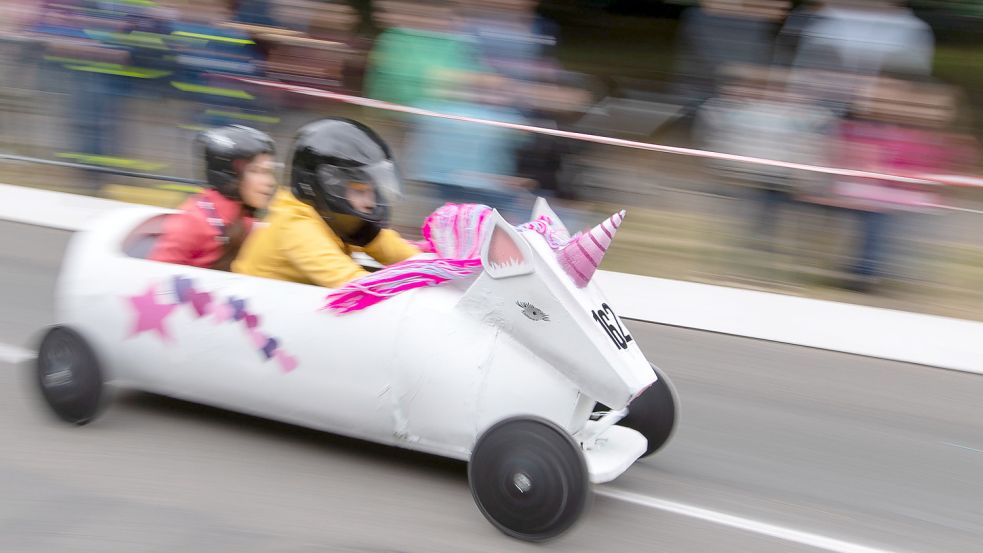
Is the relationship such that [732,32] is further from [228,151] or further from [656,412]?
[228,151]

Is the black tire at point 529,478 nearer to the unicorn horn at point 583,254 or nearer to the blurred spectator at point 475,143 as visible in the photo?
the unicorn horn at point 583,254

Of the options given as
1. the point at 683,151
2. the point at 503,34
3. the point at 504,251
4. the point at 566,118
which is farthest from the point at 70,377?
the point at 683,151

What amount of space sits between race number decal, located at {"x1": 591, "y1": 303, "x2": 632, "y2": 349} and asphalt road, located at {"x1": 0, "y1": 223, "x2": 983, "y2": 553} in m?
0.64

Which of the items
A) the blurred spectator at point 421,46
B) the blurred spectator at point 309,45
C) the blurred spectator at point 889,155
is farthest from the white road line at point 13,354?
the blurred spectator at point 889,155

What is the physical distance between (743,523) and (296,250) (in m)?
1.96

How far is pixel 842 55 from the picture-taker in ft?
25.1

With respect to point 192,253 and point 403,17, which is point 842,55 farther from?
point 192,253

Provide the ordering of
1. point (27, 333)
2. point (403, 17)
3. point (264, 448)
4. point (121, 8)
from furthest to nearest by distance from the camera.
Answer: point (121, 8) < point (403, 17) < point (27, 333) < point (264, 448)

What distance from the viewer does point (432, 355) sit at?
159 inches

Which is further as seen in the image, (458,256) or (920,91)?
(920,91)

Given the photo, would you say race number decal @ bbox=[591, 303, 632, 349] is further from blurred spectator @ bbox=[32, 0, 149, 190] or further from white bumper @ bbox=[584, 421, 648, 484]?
blurred spectator @ bbox=[32, 0, 149, 190]

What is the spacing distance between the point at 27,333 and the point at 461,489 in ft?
9.25

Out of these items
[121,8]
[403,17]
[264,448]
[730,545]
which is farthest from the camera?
[121,8]

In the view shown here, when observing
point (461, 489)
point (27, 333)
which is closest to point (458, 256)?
point (461, 489)
